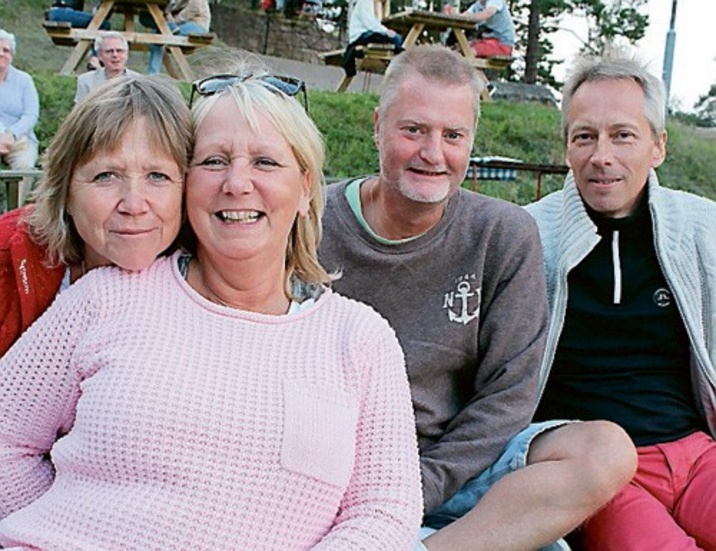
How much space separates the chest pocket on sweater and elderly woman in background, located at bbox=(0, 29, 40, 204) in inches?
233

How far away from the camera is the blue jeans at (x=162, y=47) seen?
1053cm

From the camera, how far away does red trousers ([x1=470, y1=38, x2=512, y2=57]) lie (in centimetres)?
1230

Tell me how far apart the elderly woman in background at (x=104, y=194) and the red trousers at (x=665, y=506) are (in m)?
1.44

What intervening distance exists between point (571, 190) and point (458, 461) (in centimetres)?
109

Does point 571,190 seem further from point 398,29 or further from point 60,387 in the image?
point 398,29

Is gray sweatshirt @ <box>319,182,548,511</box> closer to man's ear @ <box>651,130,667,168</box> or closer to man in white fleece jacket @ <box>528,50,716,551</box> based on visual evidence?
man in white fleece jacket @ <box>528,50,716,551</box>

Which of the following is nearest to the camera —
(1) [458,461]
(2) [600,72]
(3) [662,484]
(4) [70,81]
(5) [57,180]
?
(5) [57,180]

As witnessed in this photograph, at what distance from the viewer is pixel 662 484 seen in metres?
2.82

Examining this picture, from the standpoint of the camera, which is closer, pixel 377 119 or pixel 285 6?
pixel 377 119

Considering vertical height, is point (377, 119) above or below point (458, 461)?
above

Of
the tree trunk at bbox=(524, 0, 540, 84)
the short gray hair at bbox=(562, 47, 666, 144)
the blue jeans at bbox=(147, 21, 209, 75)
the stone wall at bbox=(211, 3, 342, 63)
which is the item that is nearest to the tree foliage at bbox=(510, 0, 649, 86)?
the tree trunk at bbox=(524, 0, 540, 84)

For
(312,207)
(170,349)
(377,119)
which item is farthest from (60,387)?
(377,119)

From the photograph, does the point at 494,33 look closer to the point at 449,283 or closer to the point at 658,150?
the point at 658,150

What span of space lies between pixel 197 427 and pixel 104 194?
0.53 m
